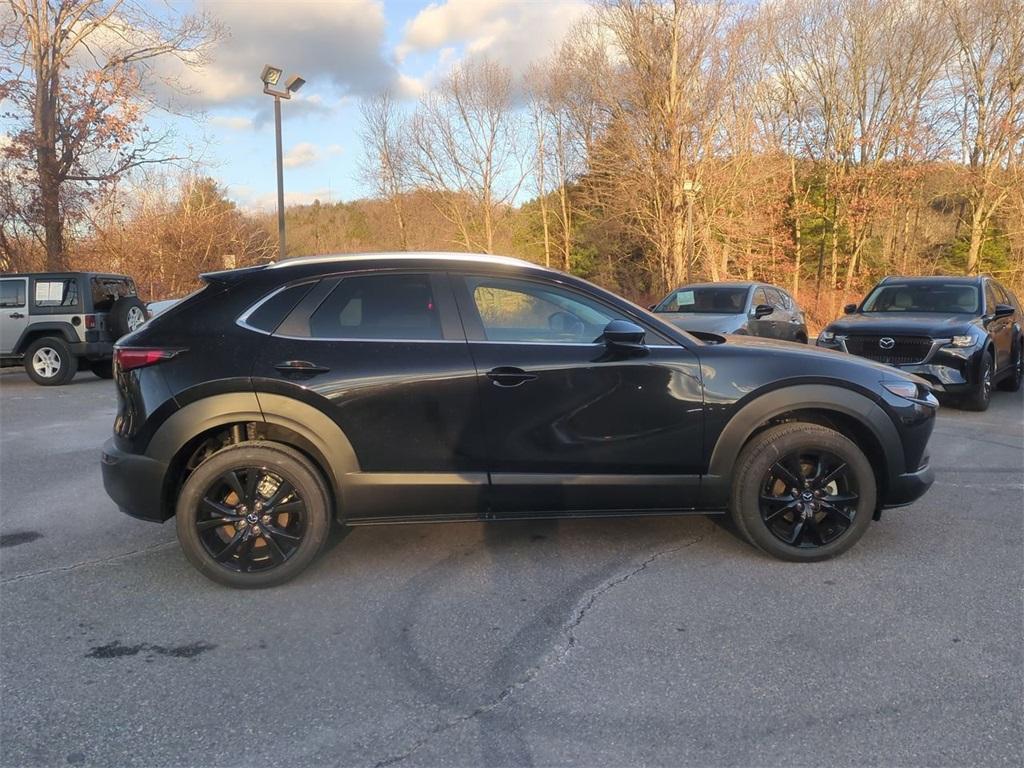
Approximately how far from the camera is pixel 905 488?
160 inches

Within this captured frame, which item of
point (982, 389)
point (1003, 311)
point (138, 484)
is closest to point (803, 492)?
point (138, 484)

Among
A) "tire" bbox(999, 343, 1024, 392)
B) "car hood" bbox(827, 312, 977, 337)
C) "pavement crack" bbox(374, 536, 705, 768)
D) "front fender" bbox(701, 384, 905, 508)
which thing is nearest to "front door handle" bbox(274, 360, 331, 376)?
"pavement crack" bbox(374, 536, 705, 768)

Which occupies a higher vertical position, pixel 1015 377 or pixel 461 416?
pixel 461 416

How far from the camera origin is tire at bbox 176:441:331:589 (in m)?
3.73

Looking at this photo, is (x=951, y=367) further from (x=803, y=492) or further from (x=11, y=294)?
(x=11, y=294)

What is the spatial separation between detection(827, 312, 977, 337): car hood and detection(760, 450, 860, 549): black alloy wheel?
18.5ft

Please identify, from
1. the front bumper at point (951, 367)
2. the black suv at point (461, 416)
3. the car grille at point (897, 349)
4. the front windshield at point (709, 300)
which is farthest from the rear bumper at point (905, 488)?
the front windshield at point (709, 300)

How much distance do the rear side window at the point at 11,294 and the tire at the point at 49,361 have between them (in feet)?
2.22

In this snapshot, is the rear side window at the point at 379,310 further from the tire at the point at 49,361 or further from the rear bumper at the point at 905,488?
the tire at the point at 49,361

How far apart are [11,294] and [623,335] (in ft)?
38.1

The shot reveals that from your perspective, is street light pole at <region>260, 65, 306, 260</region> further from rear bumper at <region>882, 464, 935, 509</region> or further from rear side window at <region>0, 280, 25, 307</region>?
rear bumper at <region>882, 464, 935, 509</region>

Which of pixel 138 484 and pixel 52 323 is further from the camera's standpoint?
pixel 52 323

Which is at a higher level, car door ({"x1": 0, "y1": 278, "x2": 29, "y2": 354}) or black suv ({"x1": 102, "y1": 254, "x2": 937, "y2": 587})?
car door ({"x1": 0, "y1": 278, "x2": 29, "y2": 354})

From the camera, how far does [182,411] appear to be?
3.72 m
